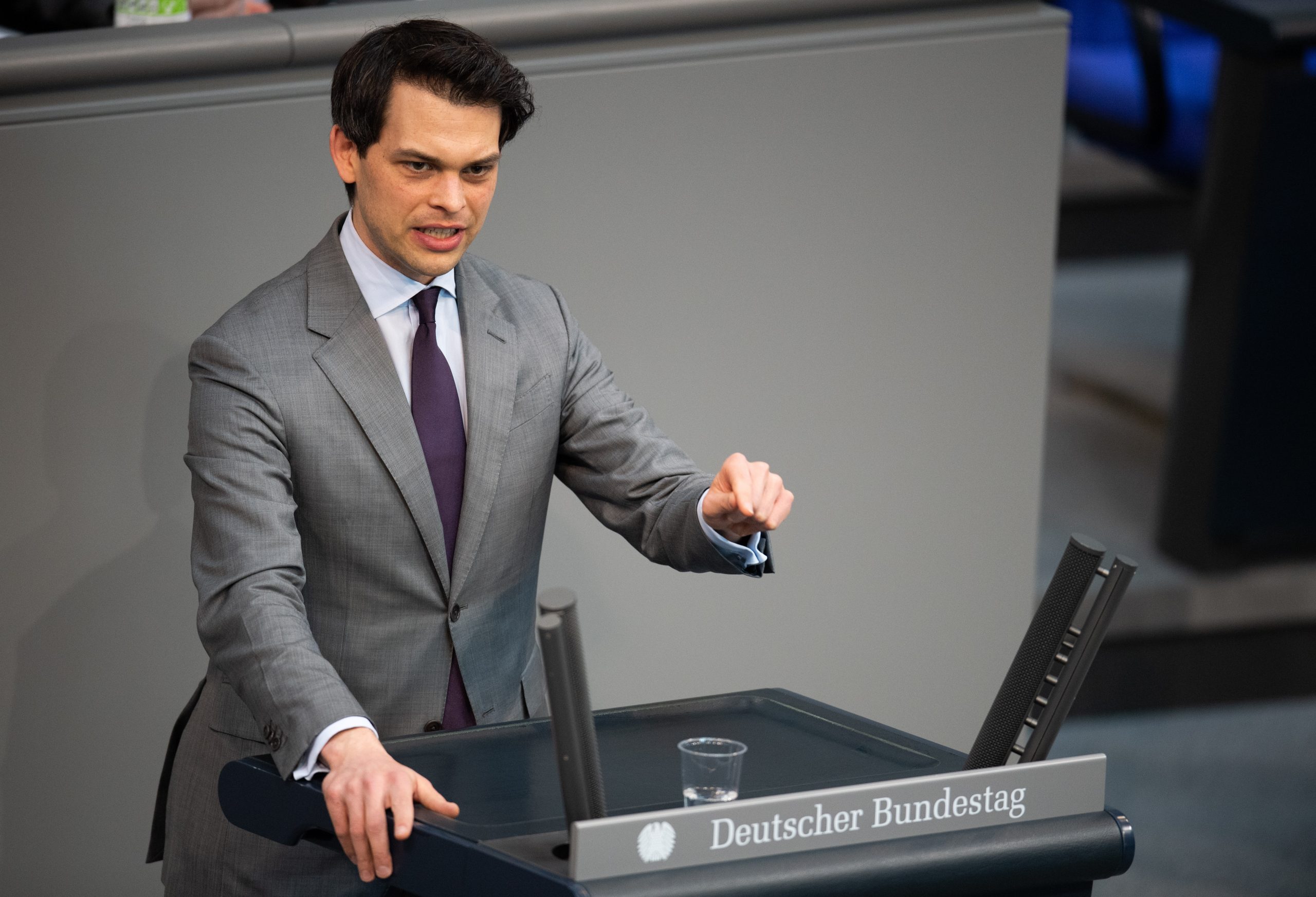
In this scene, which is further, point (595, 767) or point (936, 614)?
point (936, 614)

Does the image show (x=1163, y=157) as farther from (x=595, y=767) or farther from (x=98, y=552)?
(x=595, y=767)

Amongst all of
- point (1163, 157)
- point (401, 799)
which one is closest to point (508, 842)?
point (401, 799)

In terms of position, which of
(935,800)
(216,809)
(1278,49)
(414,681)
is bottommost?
(216,809)

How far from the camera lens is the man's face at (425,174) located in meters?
1.71

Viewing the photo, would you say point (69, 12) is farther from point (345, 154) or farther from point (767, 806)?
point (767, 806)

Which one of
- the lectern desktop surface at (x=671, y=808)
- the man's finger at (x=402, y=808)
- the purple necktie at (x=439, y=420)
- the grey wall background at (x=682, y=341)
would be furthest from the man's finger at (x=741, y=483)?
the grey wall background at (x=682, y=341)

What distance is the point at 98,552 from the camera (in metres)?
2.56

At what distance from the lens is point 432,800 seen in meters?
1.45

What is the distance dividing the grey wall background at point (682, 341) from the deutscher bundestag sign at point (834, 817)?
4.72 ft

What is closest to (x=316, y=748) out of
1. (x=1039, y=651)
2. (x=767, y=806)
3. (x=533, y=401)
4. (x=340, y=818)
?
(x=340, y=818)

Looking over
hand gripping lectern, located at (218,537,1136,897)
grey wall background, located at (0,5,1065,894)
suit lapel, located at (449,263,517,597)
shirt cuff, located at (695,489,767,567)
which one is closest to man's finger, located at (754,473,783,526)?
shirt cuff, located at (695,489,767,567)

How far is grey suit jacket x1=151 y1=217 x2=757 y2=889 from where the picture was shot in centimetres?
172

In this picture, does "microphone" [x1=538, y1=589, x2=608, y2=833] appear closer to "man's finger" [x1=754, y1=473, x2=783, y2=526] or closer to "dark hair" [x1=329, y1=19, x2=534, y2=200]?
"man's finger" [x1=754, y1=473, x2=783, y2=526]

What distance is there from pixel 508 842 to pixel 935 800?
350mm
